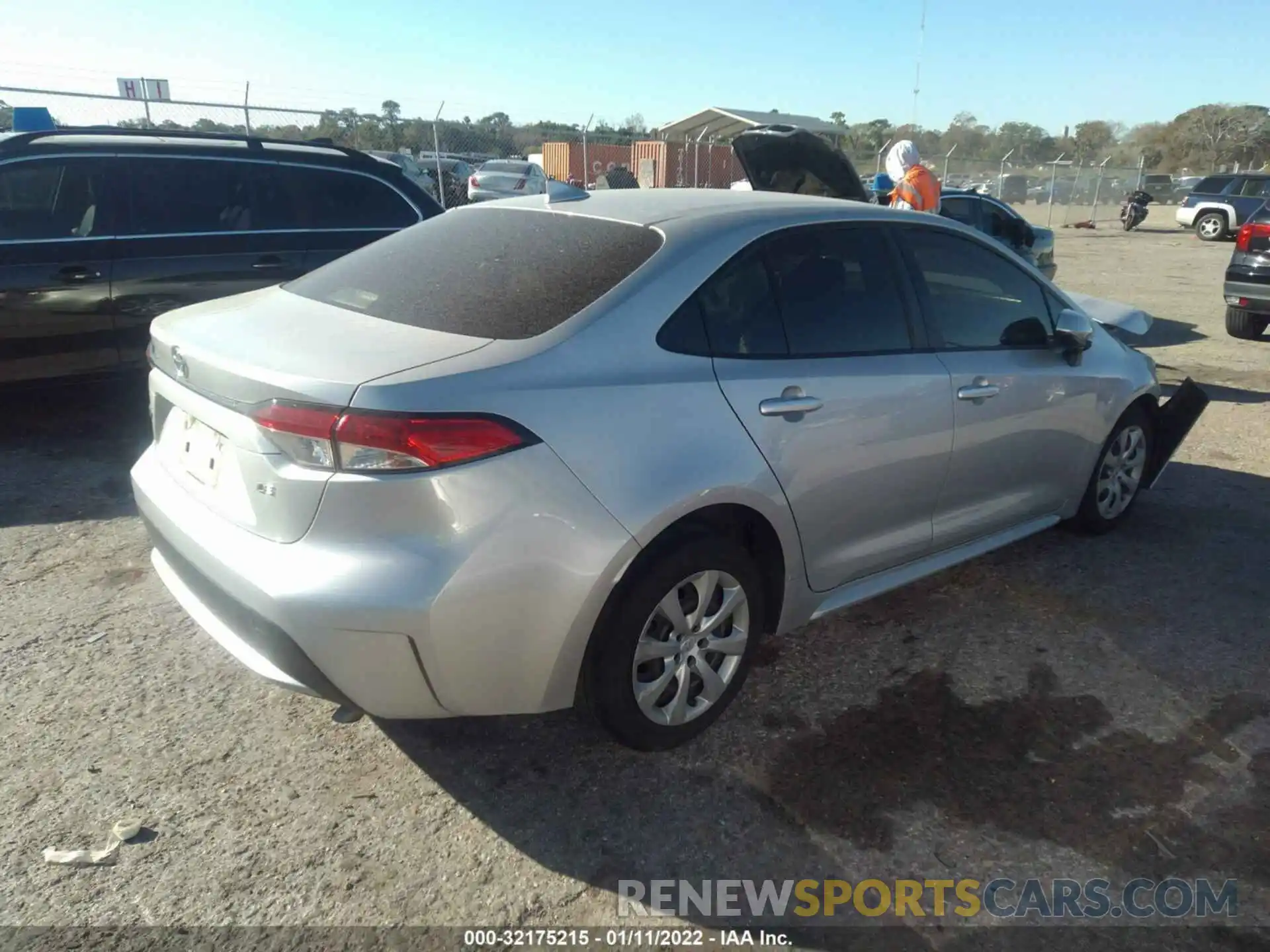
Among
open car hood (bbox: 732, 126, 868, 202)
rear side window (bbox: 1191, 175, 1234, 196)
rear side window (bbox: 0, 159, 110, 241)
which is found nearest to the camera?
rear side window (bbox: 0, 159, 110, 241)

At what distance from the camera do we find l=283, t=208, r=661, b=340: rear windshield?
2.55m

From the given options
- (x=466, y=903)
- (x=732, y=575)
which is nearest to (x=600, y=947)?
(x=466, y=903)

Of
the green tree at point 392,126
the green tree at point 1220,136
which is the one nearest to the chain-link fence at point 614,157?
the green tree at point 392,126

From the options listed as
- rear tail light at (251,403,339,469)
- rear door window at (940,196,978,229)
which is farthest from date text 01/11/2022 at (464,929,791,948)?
rear door window at (940,196,978,229)

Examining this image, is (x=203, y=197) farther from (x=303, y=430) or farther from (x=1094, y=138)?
(x=1094, y=138)

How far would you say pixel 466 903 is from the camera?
227cm

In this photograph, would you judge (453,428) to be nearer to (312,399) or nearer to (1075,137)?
(312,399)

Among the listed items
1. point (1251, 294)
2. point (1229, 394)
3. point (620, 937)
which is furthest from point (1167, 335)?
point (620, 937)

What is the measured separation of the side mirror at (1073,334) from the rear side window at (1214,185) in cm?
2607

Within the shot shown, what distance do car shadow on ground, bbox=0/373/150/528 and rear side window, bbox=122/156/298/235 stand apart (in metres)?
0.95

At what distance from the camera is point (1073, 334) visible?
3.84 metres

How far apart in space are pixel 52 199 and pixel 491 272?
12.8 ft

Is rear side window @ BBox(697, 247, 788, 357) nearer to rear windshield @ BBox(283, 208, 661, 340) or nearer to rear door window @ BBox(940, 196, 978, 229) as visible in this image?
rear windshield @ BBox(283, 208, 661, 340)

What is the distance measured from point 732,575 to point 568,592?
630mm
